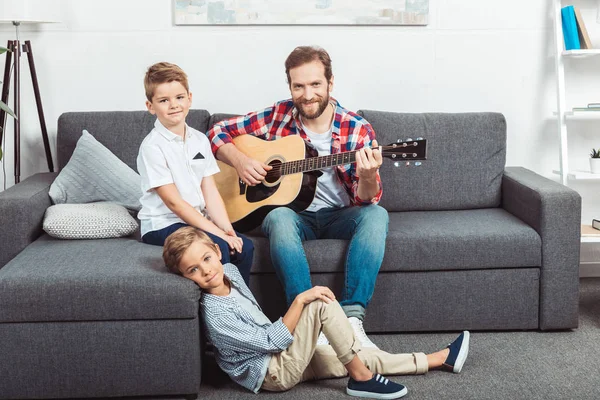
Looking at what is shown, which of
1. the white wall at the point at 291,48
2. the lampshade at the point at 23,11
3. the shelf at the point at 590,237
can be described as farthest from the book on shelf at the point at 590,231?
the lampshade at the point at 23,11

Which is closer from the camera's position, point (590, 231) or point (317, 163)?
point (317, 163)

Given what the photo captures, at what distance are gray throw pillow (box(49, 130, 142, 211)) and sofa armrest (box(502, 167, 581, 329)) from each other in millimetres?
1545

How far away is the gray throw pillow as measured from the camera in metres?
3.17

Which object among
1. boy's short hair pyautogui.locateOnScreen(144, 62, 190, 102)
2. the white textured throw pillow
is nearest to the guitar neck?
boy's short hair pyautogui.locateOnScreen(144, 62, 190, 102)

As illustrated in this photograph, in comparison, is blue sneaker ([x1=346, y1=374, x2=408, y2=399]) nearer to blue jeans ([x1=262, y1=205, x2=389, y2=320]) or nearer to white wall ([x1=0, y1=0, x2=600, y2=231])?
blue jeans ([x1=262, y1=205, x2=389, y2=320])

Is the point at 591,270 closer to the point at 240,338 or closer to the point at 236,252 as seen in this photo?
the point at 236,252

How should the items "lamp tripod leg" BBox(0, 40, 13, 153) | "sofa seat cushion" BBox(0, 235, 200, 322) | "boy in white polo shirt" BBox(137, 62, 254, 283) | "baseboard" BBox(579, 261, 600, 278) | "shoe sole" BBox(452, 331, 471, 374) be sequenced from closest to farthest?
"sofa seat cushion" BBox(0, 235, 200, 322)
"shoe sole" BBox(452, 331, 471, 374)
"boy in white polo shirt" BBox(137, 62, 254, 283)
"lamp tripod leg" BBox(0, 40, 13, 153)
"baseboard" BBox(579, 261, 600, 278)

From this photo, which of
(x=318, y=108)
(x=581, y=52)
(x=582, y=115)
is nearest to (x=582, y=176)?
(x=582, y=115)

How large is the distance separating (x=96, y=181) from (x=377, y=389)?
147 cm

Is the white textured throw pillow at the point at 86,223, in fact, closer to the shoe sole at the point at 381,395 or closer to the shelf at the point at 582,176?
the shoe sole at the point at 381,395

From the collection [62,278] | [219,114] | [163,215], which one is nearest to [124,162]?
[219,114]

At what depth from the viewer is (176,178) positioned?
2762 mm

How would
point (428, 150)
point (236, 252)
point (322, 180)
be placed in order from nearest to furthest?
point (236, 252) < point (322, 180) < point (428, 150)

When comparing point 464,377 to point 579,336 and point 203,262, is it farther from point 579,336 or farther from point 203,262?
point 203,262
